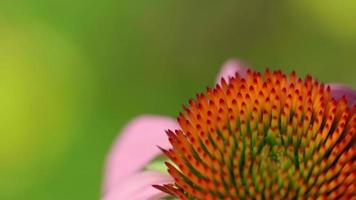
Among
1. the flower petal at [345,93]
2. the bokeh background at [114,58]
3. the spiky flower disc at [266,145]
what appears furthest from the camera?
the bokeh background at [114,58]

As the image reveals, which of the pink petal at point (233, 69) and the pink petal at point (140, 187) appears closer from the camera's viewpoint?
the pink petal at point (140, 187)

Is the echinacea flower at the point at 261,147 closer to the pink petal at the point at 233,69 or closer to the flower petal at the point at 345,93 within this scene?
the flower petal at the point at 345,93

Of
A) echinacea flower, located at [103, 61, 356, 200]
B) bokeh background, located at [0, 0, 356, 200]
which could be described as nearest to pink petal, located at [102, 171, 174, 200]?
echinacea flower, located at [103, 61, 356, 200]

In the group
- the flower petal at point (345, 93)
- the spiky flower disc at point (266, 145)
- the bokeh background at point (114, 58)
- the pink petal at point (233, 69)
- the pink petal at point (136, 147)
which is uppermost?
the bokeh background at point (114, 58)

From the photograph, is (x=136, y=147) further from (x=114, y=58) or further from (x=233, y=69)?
(x=114, y=58)

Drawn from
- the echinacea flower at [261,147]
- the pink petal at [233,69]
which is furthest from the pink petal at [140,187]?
the pink petal at [233,69]

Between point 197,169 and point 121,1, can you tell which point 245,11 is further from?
point 197,169

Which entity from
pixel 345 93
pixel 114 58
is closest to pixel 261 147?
pixel 345 93

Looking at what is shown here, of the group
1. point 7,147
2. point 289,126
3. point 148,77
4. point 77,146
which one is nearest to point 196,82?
point 148,77
